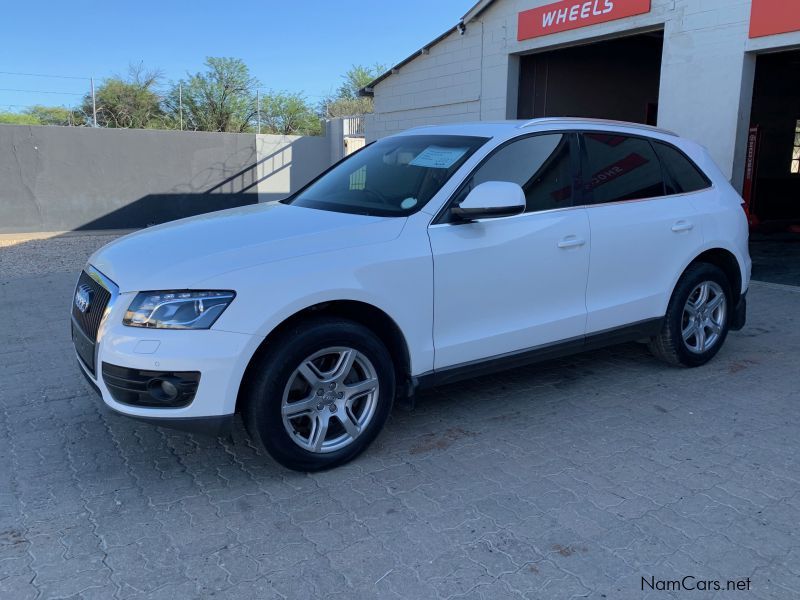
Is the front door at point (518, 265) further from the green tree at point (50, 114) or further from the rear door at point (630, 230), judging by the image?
the green tree at point (50, 114)

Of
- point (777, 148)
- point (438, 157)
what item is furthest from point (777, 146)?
point (438, 157)

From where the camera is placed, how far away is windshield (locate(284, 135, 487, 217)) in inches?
156

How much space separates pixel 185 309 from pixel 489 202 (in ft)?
5.59

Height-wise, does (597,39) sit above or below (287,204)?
above

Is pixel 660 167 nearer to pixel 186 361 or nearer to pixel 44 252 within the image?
pixel 186 361

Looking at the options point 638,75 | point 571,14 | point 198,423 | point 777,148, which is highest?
point 571,14

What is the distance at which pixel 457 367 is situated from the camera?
390cm

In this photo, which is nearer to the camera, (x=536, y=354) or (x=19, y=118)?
(x=536, y=354)

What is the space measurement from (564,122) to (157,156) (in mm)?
15966

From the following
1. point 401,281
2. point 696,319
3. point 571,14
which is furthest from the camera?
point 571,14

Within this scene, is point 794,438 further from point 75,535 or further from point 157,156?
point 157,156

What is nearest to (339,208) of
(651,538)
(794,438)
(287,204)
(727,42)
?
(287,204)

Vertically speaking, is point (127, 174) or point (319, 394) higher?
point (127, 174)

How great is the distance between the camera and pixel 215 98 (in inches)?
1652
